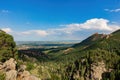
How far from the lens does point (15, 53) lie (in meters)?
120

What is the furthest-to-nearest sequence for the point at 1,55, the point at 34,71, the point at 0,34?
1. the point at 34,71
2. the point at 0,34
3. the point at 1,55

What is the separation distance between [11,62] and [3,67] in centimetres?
556

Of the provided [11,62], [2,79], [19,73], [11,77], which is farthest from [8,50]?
[2,79]

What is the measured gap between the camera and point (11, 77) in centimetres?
7725

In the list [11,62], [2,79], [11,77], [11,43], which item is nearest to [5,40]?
[11,43]

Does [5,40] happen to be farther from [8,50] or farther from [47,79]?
[47,79]

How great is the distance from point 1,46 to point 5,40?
14.9ft

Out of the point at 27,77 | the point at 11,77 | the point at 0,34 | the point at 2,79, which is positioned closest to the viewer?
the point at 2,79

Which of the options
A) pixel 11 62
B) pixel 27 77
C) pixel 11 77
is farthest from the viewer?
pixel 11 62

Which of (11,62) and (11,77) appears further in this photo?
(11,62)

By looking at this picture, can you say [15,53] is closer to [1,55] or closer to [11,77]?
[1,55]

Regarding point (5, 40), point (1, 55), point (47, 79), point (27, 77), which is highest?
point (5, 40)

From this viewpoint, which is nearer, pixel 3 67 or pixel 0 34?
pixel 3 67

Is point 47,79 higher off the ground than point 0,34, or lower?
lower
